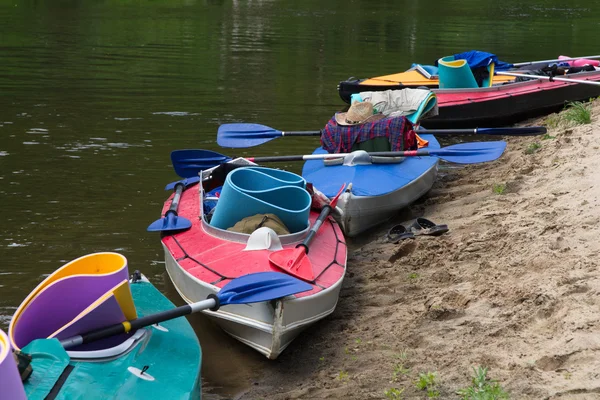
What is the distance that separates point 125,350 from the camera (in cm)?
439

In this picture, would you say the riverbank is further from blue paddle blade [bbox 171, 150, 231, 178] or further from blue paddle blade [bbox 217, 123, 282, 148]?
blue paddle blade [bbox 217, 123, 282, 148]

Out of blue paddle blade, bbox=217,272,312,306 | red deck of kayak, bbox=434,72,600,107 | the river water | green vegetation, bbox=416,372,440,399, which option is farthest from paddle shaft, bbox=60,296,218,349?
red deck of kayak, bbox=434,72,600,107

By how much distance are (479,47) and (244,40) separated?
264 inches

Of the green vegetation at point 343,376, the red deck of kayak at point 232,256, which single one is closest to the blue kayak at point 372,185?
the red deck of kayak at point 232,256

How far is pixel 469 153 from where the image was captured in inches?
336

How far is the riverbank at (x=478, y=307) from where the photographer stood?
4273 mm

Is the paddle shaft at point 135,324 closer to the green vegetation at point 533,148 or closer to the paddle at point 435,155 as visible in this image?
the paddle at point 435,155

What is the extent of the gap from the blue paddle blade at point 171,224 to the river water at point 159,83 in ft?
1.82

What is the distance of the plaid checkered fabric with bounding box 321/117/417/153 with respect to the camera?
8586 mm

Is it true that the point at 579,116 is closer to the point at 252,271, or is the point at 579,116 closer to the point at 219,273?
the point at 252,271

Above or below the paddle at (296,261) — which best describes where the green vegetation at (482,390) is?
below

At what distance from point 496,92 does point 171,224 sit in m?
7.72

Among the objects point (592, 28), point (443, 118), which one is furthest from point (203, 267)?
point (592, 28)

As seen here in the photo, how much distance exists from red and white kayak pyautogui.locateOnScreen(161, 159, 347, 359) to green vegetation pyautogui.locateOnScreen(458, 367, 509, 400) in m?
1.38
